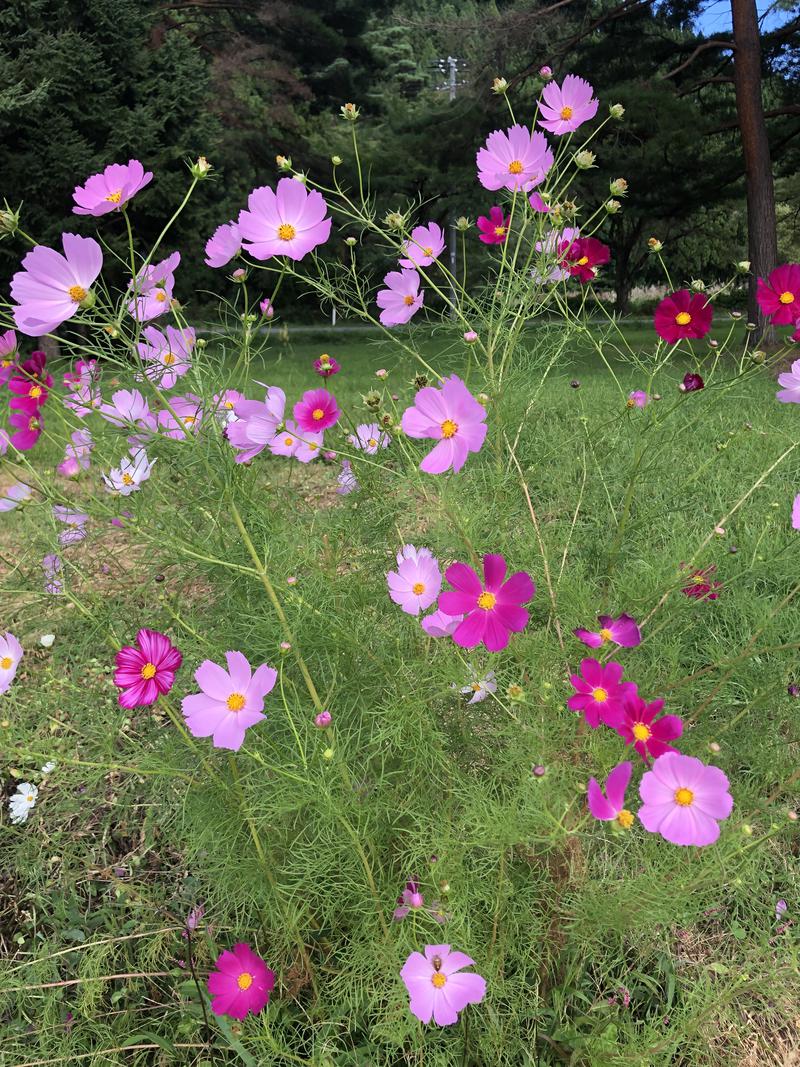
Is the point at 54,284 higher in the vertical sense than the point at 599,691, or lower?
higher

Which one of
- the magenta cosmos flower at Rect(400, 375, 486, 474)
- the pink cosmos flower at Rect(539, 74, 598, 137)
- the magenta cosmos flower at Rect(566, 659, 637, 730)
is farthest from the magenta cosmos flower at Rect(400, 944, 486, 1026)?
the pink cosmos flower at Rect(539, 74, 598, 137)

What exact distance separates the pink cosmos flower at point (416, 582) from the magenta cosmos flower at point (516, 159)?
588 mm

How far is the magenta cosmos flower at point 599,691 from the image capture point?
807mm

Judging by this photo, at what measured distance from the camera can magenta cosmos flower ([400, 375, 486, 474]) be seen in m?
0.87

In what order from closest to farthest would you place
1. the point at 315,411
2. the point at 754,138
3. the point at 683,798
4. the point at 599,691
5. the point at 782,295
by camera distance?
the point at 683,798
the point at 599,691
the point at 315,411
the point at 782,295
the point at 754,138

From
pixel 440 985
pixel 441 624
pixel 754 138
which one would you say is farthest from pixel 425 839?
pixel 754 138

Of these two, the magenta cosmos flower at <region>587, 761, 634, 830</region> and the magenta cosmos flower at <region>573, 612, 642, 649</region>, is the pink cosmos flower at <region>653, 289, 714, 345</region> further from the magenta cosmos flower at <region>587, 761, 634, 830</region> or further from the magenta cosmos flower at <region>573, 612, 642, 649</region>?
the magenta cosmos flower at <region>587, 761, 634, 830</region>

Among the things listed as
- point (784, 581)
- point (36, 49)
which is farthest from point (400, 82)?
point (784, 581)

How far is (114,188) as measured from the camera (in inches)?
35.0

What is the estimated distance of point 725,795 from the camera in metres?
0.71

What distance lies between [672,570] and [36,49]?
1047 centimetres

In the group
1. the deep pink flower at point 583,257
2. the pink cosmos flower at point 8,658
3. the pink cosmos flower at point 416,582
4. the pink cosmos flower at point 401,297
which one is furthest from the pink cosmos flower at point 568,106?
the pink cosmos flower at point 8,658

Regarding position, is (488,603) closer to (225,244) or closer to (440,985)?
(440,985)

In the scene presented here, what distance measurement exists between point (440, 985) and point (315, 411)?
30.7 inches
